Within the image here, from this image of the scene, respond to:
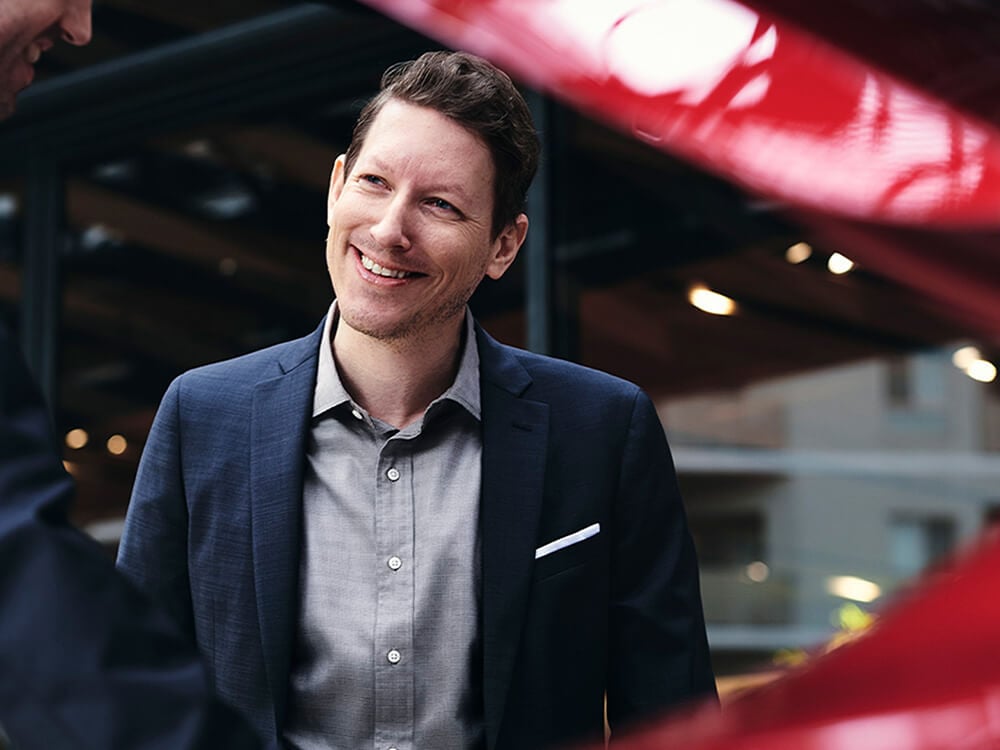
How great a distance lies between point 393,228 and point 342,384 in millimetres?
246

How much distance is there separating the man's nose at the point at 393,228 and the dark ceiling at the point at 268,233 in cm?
223

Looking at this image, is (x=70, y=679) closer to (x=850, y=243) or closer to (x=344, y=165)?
(x=850, y=243)

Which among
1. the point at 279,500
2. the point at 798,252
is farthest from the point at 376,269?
→ the point at 798,252

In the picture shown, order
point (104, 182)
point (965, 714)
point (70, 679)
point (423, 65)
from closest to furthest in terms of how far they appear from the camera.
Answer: point (965, 714)
point (70, 679)
point (423, 65)
point (104, 182)

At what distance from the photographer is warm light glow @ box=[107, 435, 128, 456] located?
4582 millimetres

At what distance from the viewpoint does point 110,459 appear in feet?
15.0

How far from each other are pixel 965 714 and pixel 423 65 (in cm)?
100

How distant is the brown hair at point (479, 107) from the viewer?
119 centimetres

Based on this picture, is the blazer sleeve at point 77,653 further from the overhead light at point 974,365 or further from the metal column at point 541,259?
Result: the overhead light at point 974,365

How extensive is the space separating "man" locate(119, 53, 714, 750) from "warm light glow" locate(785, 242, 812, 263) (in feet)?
8.58

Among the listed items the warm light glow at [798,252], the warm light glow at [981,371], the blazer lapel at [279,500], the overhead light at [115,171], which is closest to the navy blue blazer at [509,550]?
the blazer lapel at [279,500]

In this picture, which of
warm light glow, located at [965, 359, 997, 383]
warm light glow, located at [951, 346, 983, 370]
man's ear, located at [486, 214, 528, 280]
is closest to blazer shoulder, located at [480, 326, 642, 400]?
man's ear, located at [486, 214, 528, 280]

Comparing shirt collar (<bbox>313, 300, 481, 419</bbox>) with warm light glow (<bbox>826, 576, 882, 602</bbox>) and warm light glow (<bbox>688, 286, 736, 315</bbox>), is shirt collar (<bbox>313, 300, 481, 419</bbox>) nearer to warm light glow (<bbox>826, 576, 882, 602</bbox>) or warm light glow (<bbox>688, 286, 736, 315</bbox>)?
warm light glow (<bbox>688, 286, 736, 315</bbox>)

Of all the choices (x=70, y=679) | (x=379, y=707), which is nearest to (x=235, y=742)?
(x=70, y=679)
